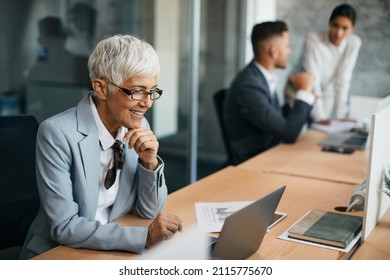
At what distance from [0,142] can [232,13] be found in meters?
3.03

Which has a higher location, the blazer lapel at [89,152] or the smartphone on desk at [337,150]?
the blazer lapel at [89,152]

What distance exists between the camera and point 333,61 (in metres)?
3.87

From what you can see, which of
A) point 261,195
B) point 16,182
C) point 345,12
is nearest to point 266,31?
point 345,12

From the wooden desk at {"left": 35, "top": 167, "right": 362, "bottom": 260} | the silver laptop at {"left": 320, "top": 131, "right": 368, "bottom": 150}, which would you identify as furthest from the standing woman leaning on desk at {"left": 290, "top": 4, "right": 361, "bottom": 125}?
the wooden desk at {"left": 35, "top": 167, "right": 362, "bottom": 260}

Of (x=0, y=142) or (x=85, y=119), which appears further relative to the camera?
(x=0, y=142)

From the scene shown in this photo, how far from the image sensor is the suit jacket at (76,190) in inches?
62.9

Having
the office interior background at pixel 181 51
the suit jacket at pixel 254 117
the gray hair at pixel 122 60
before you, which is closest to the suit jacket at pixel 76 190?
the gray hair at pixel 122 60

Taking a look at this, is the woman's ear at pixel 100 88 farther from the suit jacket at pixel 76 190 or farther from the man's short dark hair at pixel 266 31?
the man's short dark hair at pixel 266 31

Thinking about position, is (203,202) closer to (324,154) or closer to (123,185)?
(123,185)

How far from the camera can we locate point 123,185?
6.11ft

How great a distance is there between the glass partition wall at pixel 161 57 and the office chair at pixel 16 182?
0.79 m

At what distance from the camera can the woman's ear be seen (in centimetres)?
172

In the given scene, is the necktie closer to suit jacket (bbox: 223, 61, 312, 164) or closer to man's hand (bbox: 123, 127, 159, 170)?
man's hand (bbox: 123, 127, 159, 170)
